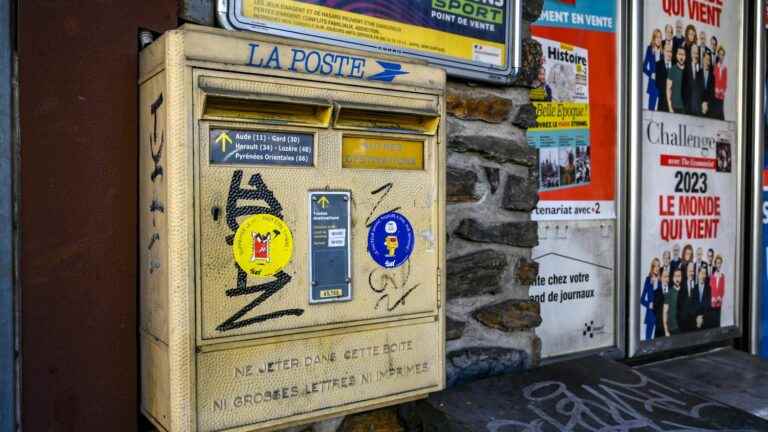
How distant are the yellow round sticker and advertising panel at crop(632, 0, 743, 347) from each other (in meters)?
2.66

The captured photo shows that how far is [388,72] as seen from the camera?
1.95 m

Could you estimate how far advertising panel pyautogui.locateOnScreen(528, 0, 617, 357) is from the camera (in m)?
3.48

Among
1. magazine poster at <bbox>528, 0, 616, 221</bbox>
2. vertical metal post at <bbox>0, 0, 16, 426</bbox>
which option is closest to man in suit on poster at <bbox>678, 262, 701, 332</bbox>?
magazine poster at <bbox>528, 0, 616, 221</bbox>

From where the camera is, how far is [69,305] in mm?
1838

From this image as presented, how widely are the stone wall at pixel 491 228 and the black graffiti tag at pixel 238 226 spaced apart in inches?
34.3

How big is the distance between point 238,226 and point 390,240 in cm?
47

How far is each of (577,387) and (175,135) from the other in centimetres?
164

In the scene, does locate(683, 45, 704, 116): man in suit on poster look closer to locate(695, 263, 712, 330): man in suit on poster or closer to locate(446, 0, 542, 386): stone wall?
locate(695, 263, 712, 330): man in suit on poster

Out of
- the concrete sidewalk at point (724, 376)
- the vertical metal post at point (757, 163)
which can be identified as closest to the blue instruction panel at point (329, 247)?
the concrete sidewalk at point (724, 376)

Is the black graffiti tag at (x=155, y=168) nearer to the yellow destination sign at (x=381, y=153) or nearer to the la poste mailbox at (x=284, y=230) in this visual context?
the la poste mailbox at (x=284, y=230)

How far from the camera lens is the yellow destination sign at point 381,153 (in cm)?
189

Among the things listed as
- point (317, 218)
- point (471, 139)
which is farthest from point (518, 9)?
point (317, 218)

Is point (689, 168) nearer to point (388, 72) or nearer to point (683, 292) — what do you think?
point (683, 292)

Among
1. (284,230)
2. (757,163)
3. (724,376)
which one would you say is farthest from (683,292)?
(284,230)
